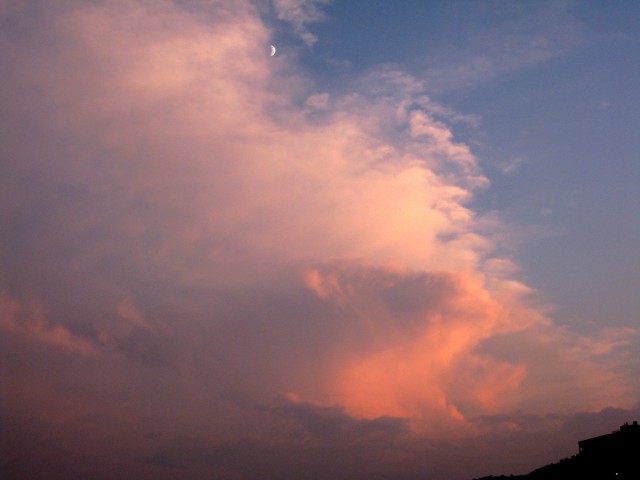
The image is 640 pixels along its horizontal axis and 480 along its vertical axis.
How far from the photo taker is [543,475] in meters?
99.0

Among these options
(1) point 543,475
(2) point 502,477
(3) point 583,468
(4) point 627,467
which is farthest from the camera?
(2) point 502,477

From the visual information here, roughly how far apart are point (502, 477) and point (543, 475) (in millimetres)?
17025

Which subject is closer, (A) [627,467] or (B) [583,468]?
(A) [627,467]

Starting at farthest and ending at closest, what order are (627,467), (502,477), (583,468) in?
1. (502,477)
2. (583,468)
3. (627,467)

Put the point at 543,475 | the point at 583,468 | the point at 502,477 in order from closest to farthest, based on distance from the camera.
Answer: the point at 583,468
the point at 543,475
the point at 502,477

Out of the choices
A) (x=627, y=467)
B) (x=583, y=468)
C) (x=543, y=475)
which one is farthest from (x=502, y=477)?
(x=627, y=467)

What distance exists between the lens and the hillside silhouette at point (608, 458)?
7925 centimetres

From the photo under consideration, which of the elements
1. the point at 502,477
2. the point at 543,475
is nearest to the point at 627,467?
the point at 543,475

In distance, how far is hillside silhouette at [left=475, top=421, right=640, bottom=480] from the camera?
7925 centimetres

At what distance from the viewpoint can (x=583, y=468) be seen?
88750 millimetres

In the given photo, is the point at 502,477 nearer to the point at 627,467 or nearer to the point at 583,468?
the point at 583,468

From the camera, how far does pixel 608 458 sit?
83500 millimetres

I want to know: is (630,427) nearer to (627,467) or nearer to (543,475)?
(627,467)

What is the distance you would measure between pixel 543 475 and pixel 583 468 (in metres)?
11.5
